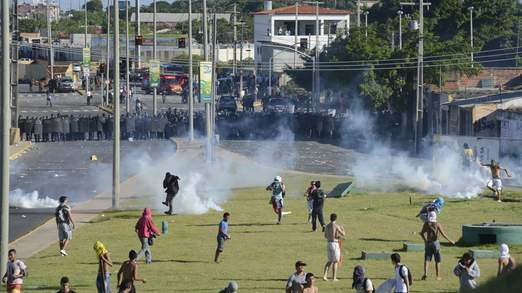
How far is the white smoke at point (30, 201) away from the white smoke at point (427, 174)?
1205 centimetres

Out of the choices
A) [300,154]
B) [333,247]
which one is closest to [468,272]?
[333,247]

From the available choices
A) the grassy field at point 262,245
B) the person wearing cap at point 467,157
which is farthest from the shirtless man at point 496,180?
the person wearing cap at point 467,157

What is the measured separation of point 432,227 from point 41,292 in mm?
7864

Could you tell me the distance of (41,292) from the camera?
2512cm

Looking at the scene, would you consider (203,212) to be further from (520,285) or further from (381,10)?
(381,10)

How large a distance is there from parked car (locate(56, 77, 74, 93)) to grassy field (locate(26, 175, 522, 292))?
8650cm

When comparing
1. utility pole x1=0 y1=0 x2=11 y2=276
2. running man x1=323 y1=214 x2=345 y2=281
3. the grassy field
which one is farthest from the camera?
the grassy field

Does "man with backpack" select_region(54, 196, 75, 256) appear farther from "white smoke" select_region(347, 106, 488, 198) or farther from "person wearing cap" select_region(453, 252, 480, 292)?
"white smoke" select_region(347, 106, 488, 198)

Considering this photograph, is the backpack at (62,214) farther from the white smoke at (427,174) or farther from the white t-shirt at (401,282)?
the white smoke at (427,174)

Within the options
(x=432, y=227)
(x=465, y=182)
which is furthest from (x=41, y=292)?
(x=465, y=182)

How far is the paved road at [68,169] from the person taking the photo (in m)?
41.7

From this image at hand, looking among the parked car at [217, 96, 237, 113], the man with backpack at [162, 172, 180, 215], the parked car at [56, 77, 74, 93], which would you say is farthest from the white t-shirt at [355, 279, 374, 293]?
the parked car at [56, 77, 74, 93]

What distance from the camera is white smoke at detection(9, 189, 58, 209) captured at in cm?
4344

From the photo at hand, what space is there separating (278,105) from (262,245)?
6793 cm
